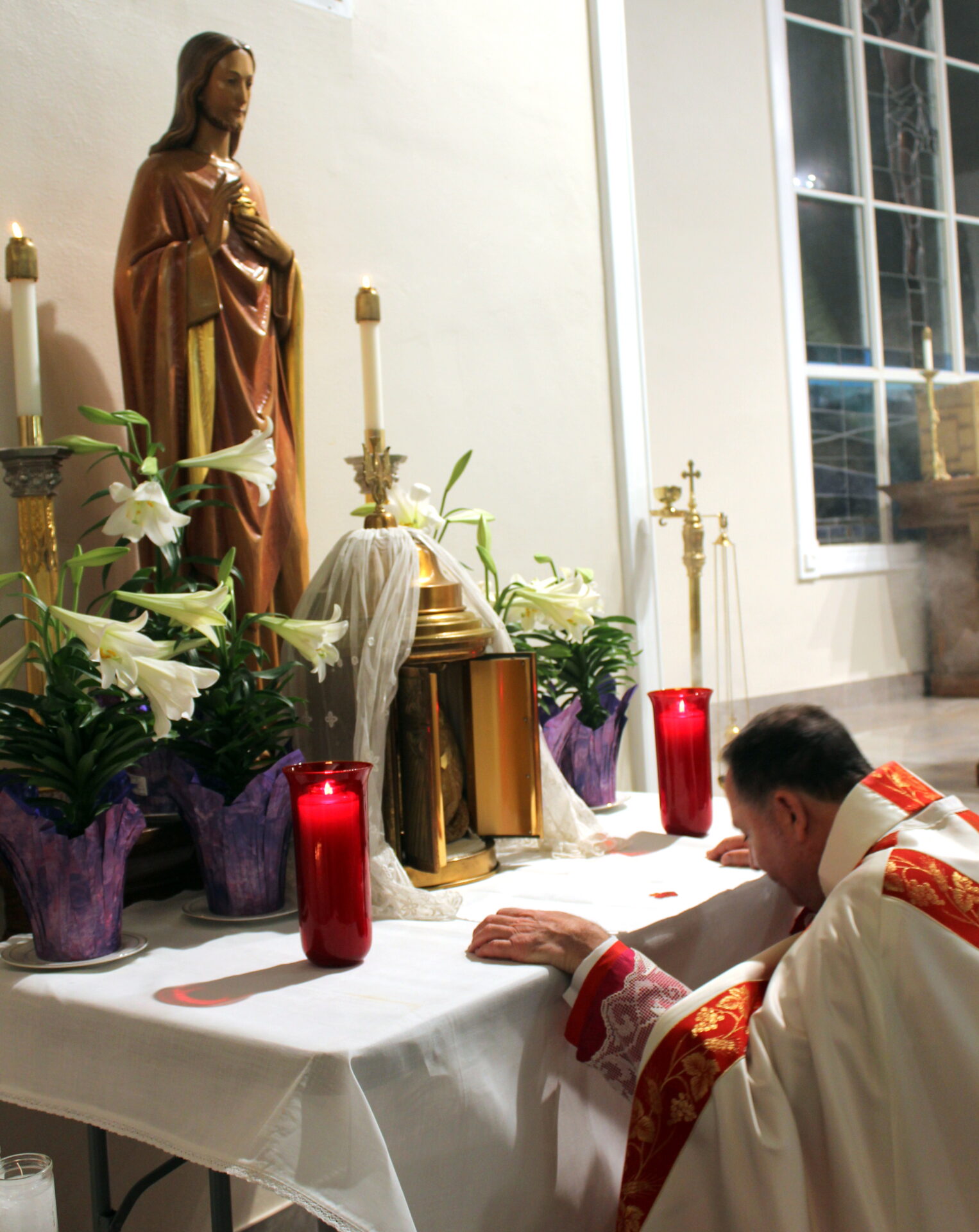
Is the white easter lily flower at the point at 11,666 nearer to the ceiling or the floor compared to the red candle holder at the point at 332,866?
nearer to the ceiling

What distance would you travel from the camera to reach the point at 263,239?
1812mm

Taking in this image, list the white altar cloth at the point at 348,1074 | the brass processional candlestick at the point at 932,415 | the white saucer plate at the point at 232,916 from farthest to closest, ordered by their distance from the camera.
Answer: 1. the brass processional candlestick at the point at 932,415
2. the white saucer plate at the point at 232,916
3. the white altar cloth at the point at 348,1074

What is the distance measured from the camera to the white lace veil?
1.45m

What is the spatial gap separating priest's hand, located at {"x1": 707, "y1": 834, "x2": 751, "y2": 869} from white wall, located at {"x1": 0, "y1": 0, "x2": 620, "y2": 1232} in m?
0.99

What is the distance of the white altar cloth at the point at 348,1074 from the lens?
97 centimetres

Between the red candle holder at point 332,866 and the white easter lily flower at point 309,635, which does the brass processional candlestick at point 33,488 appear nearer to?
the white easter lily flower at point 309,635

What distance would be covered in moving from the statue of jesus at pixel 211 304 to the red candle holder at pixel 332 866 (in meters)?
0.62

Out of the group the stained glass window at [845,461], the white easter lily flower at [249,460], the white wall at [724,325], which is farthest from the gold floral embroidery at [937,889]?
the stained glass window at [845,461]

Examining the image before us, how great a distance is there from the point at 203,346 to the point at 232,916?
0.84m

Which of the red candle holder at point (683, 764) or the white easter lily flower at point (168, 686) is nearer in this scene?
the white easter lily flower at point (168, 686)

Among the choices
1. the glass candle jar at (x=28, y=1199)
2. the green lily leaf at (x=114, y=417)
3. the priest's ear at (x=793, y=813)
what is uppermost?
the green lily leaf at (x=114, y=417)

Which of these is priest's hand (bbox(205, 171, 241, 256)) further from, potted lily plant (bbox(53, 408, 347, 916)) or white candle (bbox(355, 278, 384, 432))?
potted lily plant (bbox(53, 408, 347, 916))

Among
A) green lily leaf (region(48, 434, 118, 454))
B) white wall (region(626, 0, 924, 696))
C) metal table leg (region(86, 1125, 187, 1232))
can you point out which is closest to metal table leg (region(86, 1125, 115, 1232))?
metal table leg (region(86, 1125, 187, 1232))

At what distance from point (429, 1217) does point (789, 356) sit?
5900 mm
